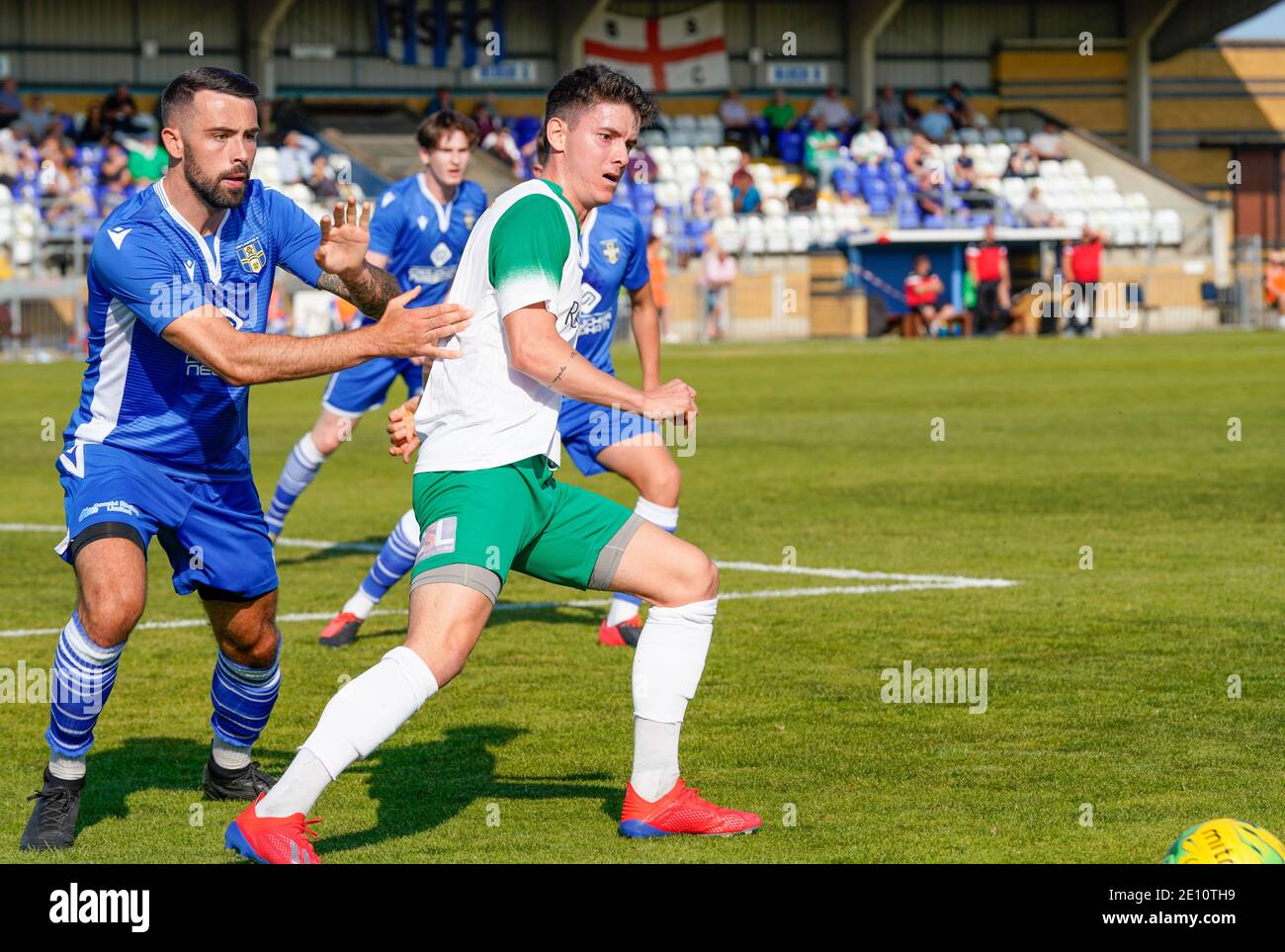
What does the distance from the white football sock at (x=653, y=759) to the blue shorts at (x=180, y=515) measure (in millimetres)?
1324

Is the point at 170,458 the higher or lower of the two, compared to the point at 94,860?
higher

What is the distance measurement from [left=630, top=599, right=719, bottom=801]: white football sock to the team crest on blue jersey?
Answer: 1.67 m

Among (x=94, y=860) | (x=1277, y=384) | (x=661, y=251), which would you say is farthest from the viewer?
(x=661, y=251)

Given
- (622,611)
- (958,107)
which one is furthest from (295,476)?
(958,107)

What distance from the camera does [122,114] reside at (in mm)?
41344

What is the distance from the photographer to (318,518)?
14.4m

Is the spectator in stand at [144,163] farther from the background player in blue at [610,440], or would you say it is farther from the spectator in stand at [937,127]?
the background player in blue at [610,440]

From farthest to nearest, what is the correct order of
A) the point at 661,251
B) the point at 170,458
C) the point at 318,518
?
the point at 661,251 < the point at 318,518 < the point at 170,458

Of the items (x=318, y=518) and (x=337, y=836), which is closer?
(x=337, y=836)

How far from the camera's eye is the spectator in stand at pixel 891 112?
51.9 metres

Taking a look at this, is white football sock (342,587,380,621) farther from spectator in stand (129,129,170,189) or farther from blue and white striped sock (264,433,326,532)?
spectator in stand (129,129,170,189)

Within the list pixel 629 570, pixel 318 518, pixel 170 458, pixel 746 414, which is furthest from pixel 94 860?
pixel 746 414

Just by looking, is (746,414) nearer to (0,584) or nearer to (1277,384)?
(1277,384)

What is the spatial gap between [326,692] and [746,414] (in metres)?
14.7
